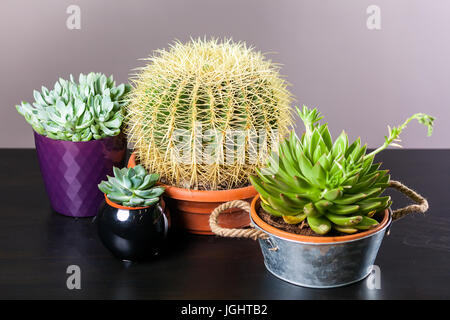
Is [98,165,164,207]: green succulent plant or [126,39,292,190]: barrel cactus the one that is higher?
[126,39,292,190]: barrel cactus

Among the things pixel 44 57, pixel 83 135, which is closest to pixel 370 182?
pixel 83 135

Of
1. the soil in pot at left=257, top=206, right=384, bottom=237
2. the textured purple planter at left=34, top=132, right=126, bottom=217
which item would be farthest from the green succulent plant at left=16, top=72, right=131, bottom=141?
the soil in pot at left=257, top=206, right=384, bottom=237

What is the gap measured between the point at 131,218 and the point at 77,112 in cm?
21

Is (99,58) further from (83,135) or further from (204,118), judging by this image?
(204,118)

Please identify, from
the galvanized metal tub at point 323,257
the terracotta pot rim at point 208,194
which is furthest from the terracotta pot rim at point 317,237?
the terracotta pot rim at point 208,194

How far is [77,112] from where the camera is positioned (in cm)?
92

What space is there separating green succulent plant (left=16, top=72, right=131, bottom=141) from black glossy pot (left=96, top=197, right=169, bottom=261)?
0.53 feet

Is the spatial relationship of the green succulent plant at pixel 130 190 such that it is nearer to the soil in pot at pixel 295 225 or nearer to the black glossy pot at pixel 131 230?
the black glossy pot at pixel 131 230

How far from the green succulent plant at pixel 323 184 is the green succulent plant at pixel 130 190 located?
6.2 inches

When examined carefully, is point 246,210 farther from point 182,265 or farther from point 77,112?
point 77,112

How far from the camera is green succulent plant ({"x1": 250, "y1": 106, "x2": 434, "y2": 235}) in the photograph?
0.71 meters

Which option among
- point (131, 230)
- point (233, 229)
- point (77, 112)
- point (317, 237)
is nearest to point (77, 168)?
Result: point (77, 112)

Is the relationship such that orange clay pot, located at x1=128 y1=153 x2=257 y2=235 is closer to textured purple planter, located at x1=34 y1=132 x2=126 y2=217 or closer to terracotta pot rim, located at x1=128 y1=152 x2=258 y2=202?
terracotta pot rim, located at x1=128 y1=152 x2=258 y2=202

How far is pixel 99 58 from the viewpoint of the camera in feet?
5.65
